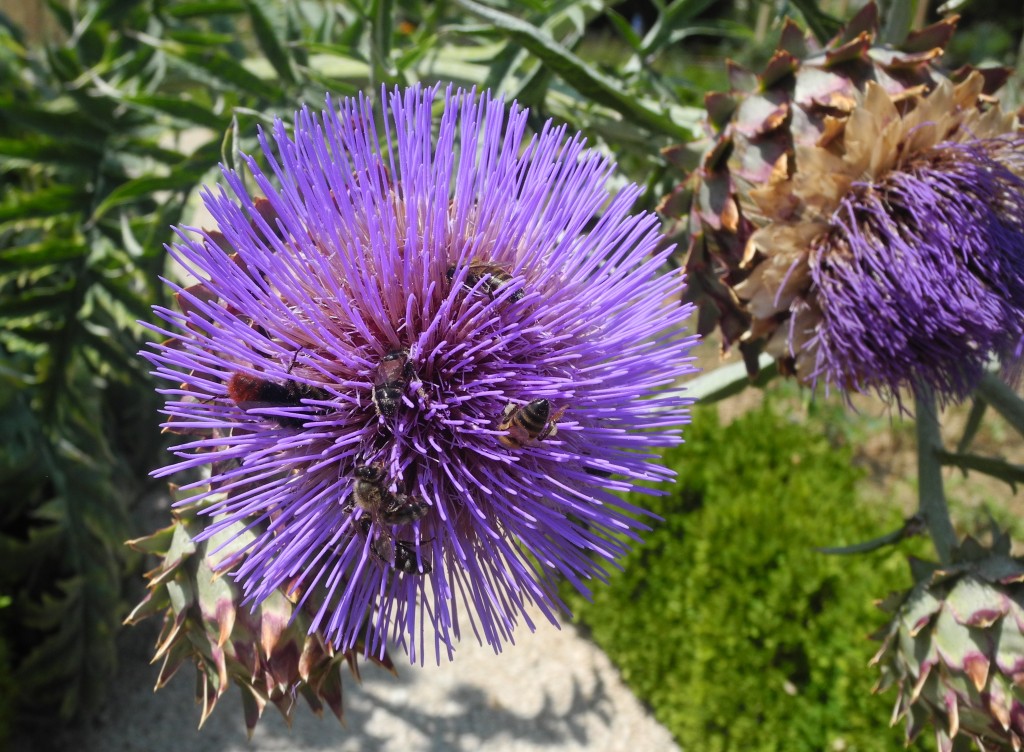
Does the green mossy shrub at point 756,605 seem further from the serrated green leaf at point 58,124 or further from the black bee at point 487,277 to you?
the serrated green leaf at point 58,124

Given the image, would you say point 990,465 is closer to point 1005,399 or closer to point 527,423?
point 1005,399

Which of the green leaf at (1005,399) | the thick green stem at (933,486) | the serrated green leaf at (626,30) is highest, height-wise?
the serrated green leaf at (626,30)

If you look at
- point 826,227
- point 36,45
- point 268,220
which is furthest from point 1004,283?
point 36,45

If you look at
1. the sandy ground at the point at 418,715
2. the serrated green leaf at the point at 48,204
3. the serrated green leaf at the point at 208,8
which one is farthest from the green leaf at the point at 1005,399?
the serrated green leaf at the point at 48,204

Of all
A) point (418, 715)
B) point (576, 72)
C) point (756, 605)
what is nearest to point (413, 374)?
point (576, 72)


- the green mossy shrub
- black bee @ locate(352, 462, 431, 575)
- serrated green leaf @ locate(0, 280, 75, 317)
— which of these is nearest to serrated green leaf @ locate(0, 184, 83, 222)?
serrated green leaf @ locate(0, 280, 75, 317)

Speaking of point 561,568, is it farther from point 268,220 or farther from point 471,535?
point 268,220
